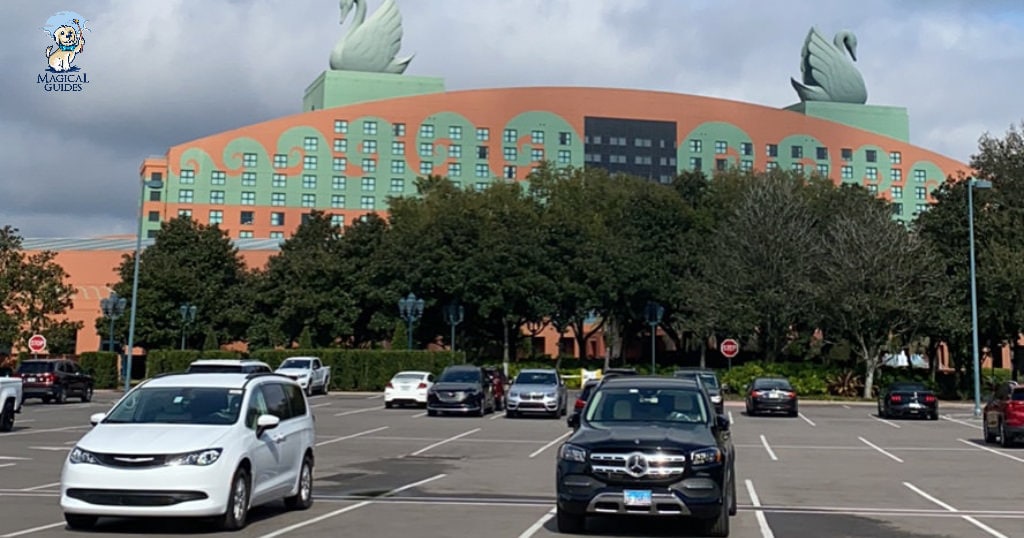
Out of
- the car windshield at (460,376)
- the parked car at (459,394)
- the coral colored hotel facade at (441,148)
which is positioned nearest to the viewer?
the parked car at (459,394)

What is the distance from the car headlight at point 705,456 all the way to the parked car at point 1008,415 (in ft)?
56.3

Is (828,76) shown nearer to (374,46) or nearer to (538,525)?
(374,46)

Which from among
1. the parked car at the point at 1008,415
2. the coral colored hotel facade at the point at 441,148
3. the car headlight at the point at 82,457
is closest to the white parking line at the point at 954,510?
the parked car at the point at 1008,415

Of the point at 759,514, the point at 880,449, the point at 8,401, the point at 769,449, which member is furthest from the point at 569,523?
the point at 8,401

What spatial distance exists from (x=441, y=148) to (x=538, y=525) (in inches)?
3964

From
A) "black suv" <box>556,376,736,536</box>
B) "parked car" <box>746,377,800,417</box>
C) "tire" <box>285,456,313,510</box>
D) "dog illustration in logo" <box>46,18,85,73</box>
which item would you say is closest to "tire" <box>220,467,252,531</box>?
"tire" <box>285,456,313,510</box>

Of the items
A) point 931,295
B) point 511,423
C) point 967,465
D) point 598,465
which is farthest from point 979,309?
point 598,465

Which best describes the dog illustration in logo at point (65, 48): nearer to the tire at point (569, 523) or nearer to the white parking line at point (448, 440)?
the white parking line at point (448, 440)

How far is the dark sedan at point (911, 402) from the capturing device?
3834 cm

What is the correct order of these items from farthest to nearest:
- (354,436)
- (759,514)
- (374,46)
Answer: (374,46) → (354,436) → (759,514)

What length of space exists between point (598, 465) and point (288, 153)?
104m

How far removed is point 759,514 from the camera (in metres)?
13.6

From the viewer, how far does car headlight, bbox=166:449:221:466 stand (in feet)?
35.1

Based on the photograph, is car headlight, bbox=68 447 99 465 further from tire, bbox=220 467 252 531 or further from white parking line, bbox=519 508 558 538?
white parking line, bbox=519 508 558 538
